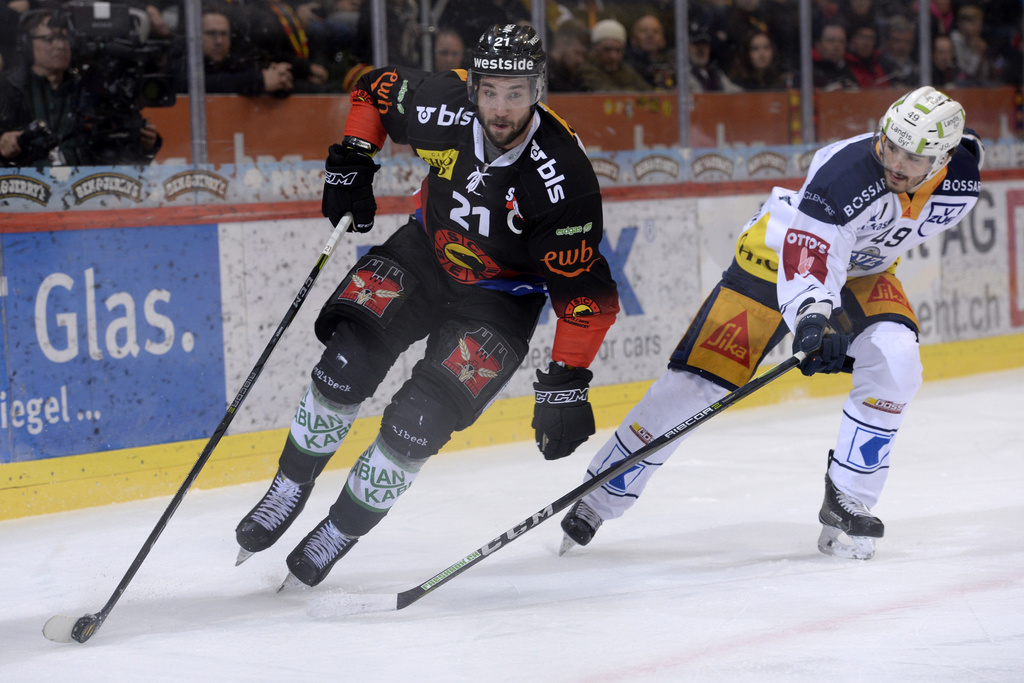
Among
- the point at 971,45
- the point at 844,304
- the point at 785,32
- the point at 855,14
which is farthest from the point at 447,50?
the point at 971,45

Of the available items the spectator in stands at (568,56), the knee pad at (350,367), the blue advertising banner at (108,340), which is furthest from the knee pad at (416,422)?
the spectator in stands at (568,56)

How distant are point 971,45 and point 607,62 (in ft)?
9.38

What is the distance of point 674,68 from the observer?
6129 mm

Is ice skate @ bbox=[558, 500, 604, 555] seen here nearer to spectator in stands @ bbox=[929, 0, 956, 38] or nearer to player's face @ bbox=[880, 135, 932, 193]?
player's face @ bbox=[880, 135, 932, 193]

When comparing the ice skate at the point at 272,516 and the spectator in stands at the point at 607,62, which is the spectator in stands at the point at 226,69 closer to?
the spectator in stands at the point at 607,62

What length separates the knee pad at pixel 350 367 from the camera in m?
2.89

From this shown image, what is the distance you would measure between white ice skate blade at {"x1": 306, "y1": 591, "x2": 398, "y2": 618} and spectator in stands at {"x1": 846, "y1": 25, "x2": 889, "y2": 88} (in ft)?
17.0

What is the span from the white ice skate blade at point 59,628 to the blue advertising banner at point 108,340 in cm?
146

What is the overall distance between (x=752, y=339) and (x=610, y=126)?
110 inches

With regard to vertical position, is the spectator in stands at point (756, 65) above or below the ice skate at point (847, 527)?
above

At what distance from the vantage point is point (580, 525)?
132 inches

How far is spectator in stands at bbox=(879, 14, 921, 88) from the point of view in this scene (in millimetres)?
6945

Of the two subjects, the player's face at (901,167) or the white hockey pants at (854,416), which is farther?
the white hockey pants at (854,416)

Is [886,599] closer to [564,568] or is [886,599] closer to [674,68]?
[564,568]
